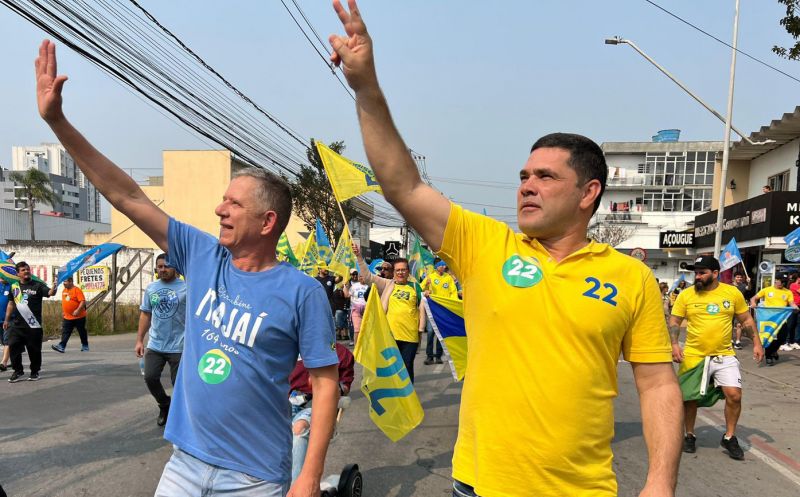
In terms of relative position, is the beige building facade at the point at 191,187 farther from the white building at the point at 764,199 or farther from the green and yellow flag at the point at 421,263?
the white building at the point at 764,199

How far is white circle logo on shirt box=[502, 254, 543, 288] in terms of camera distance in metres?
1.90

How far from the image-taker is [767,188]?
1870 centimetres

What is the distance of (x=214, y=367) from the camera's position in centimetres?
220

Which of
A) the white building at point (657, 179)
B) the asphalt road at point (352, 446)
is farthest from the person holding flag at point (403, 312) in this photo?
the white building at point (657, 179)

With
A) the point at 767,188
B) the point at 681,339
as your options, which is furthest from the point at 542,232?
the point at 767,188

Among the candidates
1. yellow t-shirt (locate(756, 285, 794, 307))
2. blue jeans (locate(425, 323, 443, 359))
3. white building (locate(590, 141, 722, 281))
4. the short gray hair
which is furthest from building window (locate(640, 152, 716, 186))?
the short gray hair

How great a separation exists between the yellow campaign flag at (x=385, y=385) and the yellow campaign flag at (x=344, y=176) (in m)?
2.54

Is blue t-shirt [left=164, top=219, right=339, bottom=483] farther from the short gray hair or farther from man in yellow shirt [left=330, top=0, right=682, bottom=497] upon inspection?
man in yellow shirt [left=330, top=0, right=682, bottom=497]

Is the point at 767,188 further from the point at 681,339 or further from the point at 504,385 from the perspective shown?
the point at 504,385

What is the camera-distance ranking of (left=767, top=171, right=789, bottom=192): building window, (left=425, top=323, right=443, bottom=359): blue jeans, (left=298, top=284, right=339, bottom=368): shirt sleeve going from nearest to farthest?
(left=298, top=284, right=339, bottom=368): shirt sleeve
(left=425, top=323, right=443, bottom=359): blue jeans
(left=767, top=171, right=789, bottom=192): building window

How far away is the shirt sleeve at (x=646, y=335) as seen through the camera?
199cm

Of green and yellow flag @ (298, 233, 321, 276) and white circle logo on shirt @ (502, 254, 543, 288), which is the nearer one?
white circle logo on shirt @ (502, 254, 543, 288)

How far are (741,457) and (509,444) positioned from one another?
5160mm

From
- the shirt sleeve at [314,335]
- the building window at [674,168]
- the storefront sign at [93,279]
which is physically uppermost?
the building window at [674,168]
